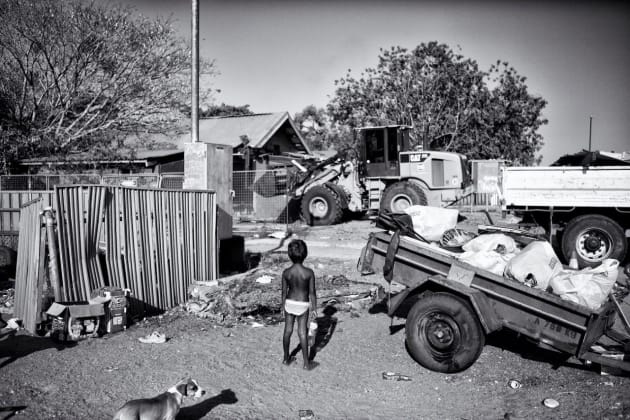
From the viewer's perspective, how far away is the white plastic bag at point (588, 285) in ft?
15.4

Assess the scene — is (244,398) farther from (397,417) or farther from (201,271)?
(201,271)

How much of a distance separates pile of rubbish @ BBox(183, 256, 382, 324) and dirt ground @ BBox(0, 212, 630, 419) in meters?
0.39

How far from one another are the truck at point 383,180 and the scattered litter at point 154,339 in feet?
34.6

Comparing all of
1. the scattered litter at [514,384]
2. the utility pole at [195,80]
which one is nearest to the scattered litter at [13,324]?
the utility pole at [195,80]

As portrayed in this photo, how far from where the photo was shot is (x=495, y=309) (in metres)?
4.91

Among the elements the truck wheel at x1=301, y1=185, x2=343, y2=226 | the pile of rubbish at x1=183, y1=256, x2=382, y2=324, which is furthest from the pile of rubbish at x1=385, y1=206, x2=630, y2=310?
the truck wheel at x1=301, y1=185, x2=343, y2=226

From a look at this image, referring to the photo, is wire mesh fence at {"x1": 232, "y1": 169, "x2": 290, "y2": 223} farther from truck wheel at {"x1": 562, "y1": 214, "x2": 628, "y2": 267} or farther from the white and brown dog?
the white and brown dog

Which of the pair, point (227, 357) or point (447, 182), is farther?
point (447, 182)

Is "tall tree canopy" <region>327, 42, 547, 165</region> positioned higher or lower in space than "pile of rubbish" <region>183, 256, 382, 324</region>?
higher

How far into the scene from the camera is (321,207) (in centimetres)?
1700

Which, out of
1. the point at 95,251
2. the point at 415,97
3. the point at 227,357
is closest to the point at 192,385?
the point at 227,357

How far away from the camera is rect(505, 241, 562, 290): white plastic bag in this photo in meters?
4.89

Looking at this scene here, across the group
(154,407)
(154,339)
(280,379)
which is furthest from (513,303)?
(154,339)

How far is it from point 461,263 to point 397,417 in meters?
1.60
